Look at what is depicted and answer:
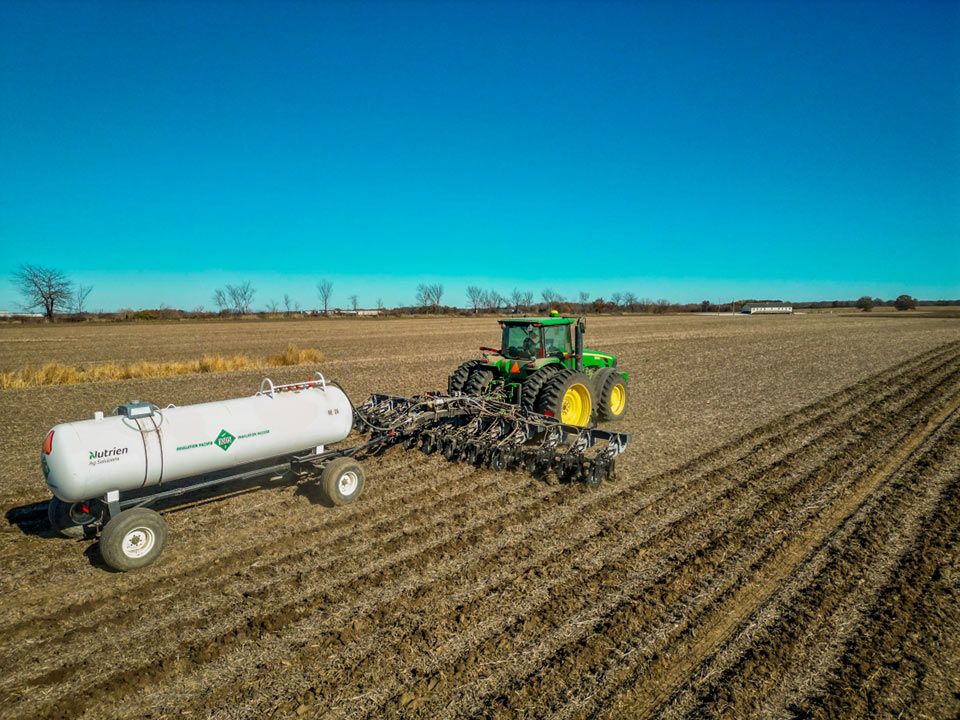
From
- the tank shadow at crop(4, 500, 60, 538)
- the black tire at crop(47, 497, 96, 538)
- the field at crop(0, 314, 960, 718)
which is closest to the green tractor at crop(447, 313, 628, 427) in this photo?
the field at crop(0, 314, 960, 718)

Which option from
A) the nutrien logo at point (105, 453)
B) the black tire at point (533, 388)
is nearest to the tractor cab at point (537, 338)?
the black tire at point (533, 388)

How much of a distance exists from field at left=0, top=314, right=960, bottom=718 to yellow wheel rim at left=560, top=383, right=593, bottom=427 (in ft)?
4.39

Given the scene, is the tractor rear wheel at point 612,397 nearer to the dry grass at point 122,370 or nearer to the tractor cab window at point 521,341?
the tractor cab window at point 521,341

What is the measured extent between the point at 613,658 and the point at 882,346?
3115 centimetres

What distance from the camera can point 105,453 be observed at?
5.39 meters

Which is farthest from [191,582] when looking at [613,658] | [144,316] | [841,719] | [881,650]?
[144,316]

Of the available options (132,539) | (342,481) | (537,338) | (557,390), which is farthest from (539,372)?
(132,539)

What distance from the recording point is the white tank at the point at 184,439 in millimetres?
5301

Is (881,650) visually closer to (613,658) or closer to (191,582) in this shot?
(613,658)

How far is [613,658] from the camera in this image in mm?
3975

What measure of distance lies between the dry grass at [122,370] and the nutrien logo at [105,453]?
49.2 ft

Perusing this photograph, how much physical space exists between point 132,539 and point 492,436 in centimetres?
477

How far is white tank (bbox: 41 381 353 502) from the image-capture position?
5301 millimetres

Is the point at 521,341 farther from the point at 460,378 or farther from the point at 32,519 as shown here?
the point at 32,519
